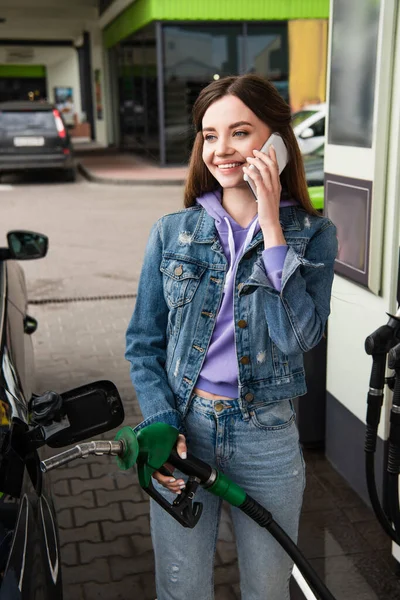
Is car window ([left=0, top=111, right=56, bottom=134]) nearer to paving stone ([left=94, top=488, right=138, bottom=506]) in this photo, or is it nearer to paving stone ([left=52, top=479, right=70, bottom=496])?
paving stone ([left=52, top=479, right=70, bottom=496])

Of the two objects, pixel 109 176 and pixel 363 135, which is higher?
pixel 363 135

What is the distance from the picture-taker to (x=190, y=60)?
62.5 ft

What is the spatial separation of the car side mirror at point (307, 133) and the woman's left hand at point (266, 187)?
935 centimetres

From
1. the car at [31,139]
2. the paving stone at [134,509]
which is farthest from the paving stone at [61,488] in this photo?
the car at [31,139]

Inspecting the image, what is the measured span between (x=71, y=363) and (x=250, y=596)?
4020 mm

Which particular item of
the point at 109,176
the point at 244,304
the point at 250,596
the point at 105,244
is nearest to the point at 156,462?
the point at 244,304

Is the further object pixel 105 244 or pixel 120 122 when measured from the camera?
pixel 120 122

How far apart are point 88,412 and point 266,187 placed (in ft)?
2.32

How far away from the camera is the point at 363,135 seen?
3238mm

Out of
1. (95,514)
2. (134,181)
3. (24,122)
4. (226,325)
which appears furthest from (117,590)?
(24,122)

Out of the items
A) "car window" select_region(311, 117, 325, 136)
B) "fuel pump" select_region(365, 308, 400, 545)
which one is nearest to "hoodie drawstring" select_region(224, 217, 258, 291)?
"fuel pump" select_region(365, 308, 400, 545)

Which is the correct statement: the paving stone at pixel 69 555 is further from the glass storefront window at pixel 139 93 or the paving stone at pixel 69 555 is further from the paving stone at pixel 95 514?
the glass storefront window at pixel 139 93

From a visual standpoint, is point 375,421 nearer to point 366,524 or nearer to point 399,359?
point 399,359

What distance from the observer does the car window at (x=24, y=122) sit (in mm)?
17062
